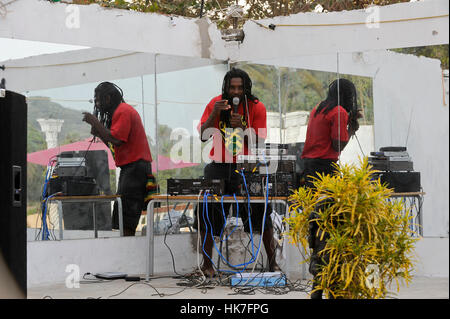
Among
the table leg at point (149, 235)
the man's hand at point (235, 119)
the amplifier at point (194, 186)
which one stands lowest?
the table leg at point (149, 235)

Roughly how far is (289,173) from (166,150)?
1.52 meters

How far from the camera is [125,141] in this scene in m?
6.11

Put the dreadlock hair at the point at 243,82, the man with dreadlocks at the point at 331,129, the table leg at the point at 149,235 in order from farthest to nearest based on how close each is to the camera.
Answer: the man with dreadlocks at the point at 331,129
the dreadlock hair at the point at 243,82
the table leg at the point at 149,235

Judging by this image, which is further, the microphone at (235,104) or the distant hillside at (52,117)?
the distant hillside at (52,117)

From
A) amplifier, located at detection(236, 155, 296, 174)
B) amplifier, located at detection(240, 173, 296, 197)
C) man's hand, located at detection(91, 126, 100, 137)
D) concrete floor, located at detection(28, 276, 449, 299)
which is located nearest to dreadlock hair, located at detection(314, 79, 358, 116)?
amplifier, located at detection(236, 155, 296, 174)

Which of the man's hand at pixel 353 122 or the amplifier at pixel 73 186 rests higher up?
the man's hand at pixel 353 122

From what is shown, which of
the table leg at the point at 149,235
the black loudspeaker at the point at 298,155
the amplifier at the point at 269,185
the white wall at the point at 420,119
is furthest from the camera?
the black loudspeaker at the point at 298,155

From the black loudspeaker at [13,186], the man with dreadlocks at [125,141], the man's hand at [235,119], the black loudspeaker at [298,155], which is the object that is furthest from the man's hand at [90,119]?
the black loudspeaker at [13,186]

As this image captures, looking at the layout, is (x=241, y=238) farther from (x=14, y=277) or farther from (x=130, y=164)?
(x=14, y=277)

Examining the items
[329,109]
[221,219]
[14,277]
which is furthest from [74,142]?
[14,277]

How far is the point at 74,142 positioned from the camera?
5867 millimetres

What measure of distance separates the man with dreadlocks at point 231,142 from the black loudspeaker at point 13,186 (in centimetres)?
259

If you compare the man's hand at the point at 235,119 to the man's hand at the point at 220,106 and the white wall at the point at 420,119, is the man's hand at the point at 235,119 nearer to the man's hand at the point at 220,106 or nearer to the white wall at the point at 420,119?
the man's hand at the point at 220,106

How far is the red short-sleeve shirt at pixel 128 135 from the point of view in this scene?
607 cm
